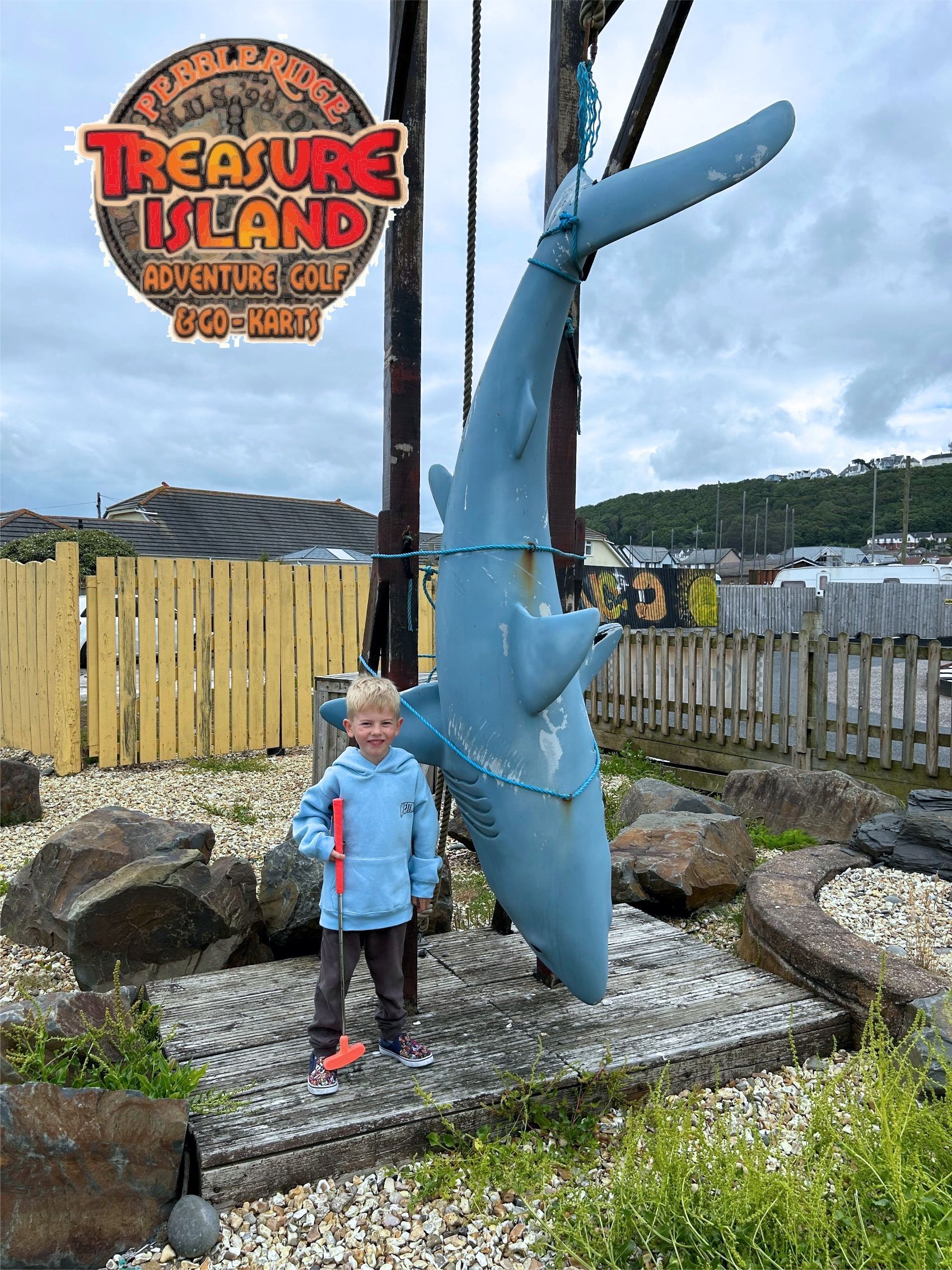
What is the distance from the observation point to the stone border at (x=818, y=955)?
2965 millimetres

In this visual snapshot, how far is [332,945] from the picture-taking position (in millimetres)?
2658

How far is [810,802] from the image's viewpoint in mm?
5984

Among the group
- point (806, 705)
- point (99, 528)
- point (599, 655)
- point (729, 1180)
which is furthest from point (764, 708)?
point (99, 528)

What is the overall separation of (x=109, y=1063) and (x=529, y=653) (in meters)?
1.71

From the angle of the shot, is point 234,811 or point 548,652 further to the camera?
point 234,811

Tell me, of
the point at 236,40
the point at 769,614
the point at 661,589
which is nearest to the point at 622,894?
the point at 236,40

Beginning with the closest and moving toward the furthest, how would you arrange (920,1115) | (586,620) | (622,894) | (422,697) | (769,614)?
(920,1115) < (586,620) < (422,697) < (622,894) < (769,614)

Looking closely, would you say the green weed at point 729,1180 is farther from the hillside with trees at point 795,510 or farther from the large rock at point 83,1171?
the hillside with trees at point 795,510

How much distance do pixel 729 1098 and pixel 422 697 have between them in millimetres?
1625

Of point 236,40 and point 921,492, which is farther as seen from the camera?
point 921,492

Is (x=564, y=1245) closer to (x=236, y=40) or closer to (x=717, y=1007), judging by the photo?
(x=717, y=1007)

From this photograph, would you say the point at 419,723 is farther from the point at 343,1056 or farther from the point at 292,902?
the point at 292,902

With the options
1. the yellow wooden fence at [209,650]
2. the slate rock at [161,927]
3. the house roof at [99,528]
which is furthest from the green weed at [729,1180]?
the house roof at [99,528]

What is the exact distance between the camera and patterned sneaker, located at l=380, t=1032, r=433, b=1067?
270 cm
